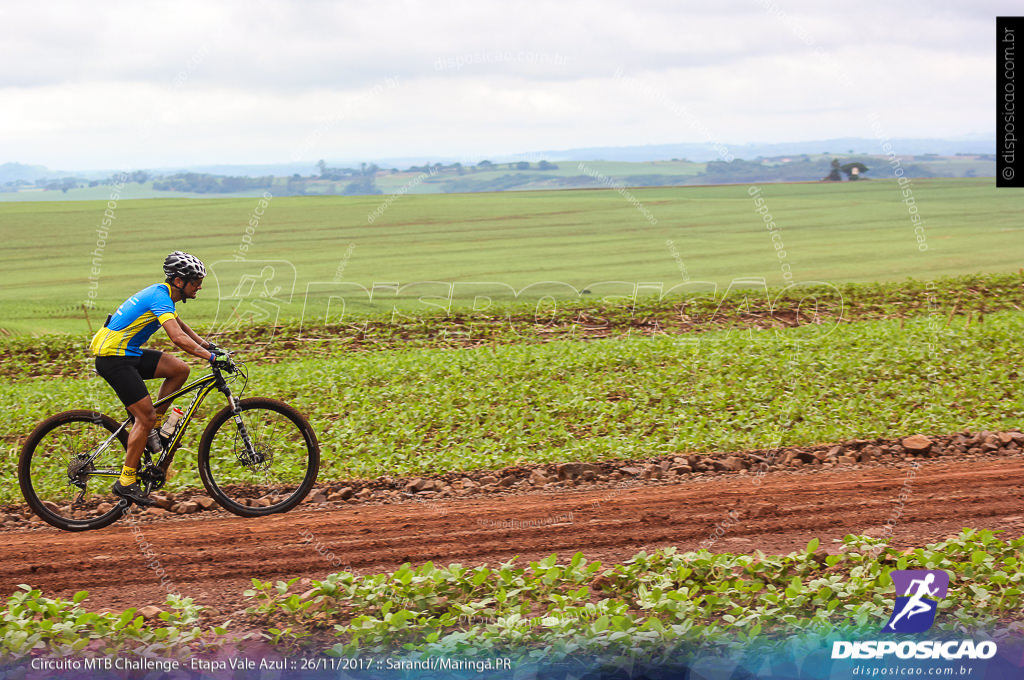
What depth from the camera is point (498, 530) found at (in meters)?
8.55

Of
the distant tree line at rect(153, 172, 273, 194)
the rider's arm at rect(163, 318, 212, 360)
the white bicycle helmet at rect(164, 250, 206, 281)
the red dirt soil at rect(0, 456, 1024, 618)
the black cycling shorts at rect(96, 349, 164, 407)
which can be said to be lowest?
the red dirt soil at rect(0, 456, 1024, 618)

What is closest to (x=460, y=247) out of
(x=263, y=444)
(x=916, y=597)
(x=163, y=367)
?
(x=263, y=444)

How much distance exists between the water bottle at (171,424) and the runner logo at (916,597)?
666 cm

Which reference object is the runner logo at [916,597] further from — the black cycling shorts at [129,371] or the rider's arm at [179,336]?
the black cycling shorts at [129,371]

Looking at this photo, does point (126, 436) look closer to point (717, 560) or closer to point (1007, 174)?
point (717, 560)

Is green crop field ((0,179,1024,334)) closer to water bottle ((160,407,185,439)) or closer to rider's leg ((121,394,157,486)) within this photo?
water bottle ((160,407,185,439))

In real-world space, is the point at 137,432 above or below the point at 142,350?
below

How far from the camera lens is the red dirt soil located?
25.4 ft

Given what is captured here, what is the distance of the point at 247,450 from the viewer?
8742mm

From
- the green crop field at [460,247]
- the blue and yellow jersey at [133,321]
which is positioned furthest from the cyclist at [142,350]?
the green crop field at [460,247]

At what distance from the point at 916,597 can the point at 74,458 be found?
7.85m

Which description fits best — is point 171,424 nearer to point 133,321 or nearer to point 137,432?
point 137,432

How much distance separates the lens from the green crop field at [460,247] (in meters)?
28.5

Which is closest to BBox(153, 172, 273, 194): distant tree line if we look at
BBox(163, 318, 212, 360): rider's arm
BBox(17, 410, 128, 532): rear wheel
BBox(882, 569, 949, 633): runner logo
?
BBox(17, 410, 128, 532): rear wheel
